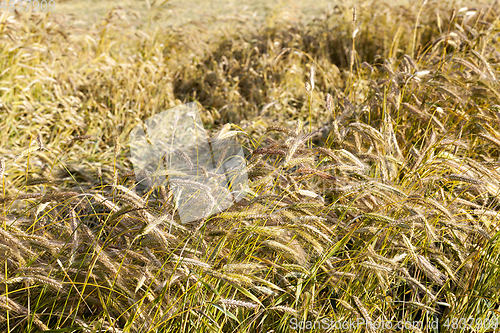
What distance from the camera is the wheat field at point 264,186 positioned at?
141 centimetres

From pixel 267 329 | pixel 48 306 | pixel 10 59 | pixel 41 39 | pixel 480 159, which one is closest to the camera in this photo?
pixel 48 306

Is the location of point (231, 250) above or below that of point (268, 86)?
above

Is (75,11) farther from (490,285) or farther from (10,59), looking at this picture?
(490,285)

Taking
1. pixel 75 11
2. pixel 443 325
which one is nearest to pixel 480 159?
pixel 443 325

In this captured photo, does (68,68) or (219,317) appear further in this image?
(68,68)

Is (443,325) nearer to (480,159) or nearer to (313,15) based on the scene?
(480,159)

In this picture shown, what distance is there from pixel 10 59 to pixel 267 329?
2975 millimetres

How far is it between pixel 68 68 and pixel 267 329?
288cm

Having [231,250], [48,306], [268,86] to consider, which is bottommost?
[268,86]

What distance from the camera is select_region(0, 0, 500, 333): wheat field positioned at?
1.41 meters

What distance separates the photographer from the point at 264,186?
5.70 feet

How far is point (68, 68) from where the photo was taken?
11.6 feet

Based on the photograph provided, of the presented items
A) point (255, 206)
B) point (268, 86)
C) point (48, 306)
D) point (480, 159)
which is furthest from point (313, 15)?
point (48, 306)

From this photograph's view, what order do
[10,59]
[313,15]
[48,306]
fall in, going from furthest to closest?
1. [313,15]
2. [10,59]
3. [48,306]
